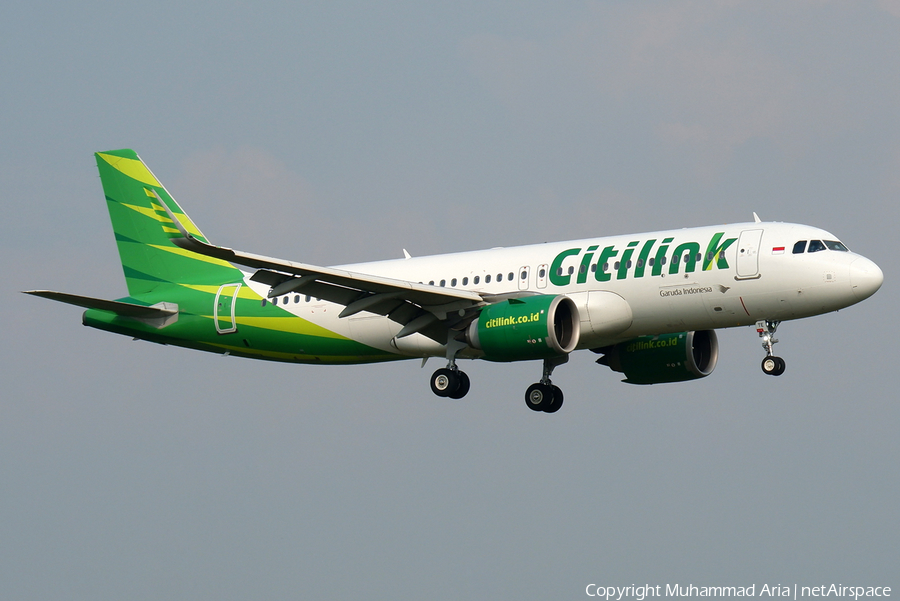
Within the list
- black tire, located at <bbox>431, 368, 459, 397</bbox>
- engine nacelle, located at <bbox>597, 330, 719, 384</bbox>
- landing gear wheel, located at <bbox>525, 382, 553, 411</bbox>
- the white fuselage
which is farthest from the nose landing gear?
engine nacelle, located at <bbox>597, 330, 719, 384</bbox>

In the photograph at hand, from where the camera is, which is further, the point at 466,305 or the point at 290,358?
the point at 290,358

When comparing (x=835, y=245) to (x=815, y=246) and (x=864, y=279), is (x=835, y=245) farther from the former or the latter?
(x=864, y=279)

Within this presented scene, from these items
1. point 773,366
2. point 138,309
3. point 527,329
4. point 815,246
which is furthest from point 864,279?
point 138,309

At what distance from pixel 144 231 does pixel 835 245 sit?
70.1 feet

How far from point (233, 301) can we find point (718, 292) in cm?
1471

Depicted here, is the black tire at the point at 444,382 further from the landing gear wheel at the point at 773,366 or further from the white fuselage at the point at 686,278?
the landing gear wheel at the point at 773,366

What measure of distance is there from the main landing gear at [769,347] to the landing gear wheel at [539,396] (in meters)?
6.70

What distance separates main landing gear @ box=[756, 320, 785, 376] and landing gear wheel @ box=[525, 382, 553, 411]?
6696 mm

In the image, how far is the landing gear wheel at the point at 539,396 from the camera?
3738 cm

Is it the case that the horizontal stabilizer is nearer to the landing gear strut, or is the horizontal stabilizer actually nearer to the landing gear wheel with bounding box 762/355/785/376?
the landing gear strut

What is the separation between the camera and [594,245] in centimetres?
3478

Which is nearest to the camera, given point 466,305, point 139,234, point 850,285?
point 850,285

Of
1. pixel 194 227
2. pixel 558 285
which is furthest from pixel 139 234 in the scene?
pixel 558 285

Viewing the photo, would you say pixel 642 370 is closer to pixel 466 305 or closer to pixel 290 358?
pixel 466 305
